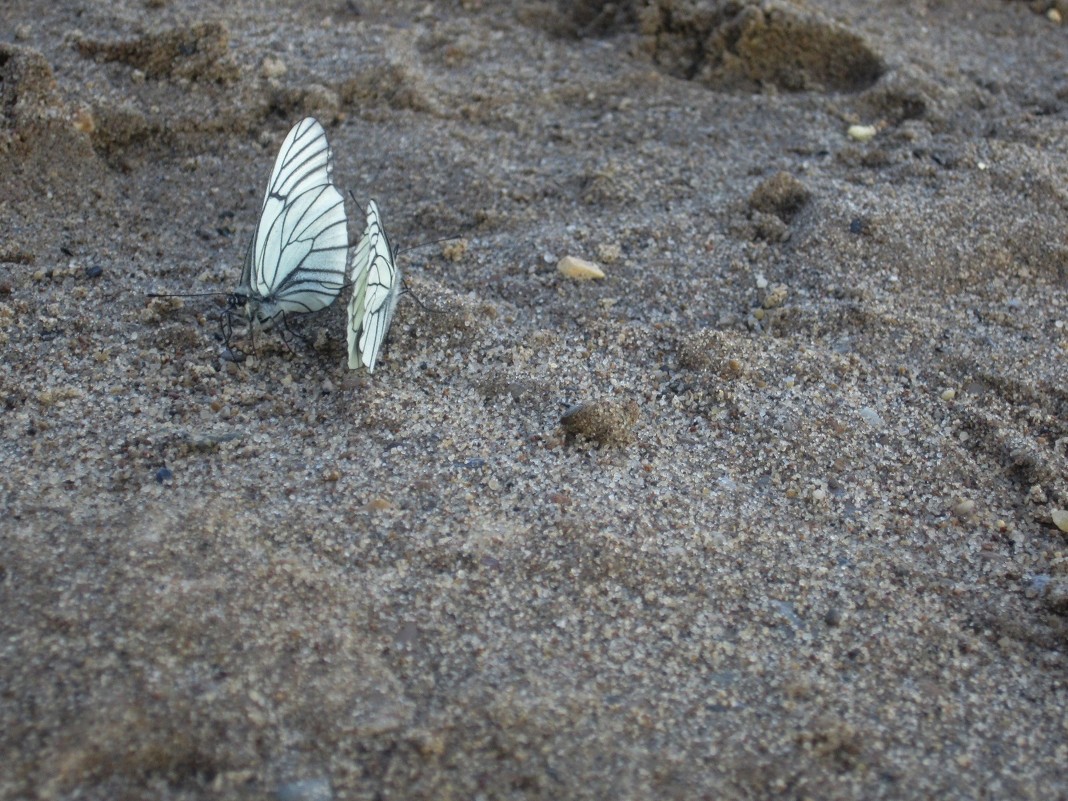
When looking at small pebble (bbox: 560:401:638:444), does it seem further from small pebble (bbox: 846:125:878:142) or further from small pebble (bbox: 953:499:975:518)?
small pebble (bbox: 846:125:878:142)

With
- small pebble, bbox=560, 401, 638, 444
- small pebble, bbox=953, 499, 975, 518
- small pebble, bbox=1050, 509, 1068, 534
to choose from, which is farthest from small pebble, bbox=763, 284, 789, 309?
small pebble, bbox=1050, 509, 1068, 534

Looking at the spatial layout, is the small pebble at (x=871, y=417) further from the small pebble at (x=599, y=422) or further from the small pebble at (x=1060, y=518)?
the small pebble at (x=599, y=422)

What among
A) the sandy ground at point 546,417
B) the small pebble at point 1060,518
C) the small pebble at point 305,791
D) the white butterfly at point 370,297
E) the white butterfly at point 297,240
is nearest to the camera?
the small pebble at point 305,791

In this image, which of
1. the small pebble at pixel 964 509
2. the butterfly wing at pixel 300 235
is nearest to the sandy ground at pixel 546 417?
the small pebble at pixel 964 509

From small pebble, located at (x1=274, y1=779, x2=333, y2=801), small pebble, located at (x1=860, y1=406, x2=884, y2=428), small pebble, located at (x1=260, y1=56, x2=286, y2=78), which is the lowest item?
small pebble, located at (x1=274, y1=779, x2=333, y2=801)

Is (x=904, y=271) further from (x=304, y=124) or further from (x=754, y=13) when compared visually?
(x=304, y=124)

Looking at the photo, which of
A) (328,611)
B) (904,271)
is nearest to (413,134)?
(904,271)
